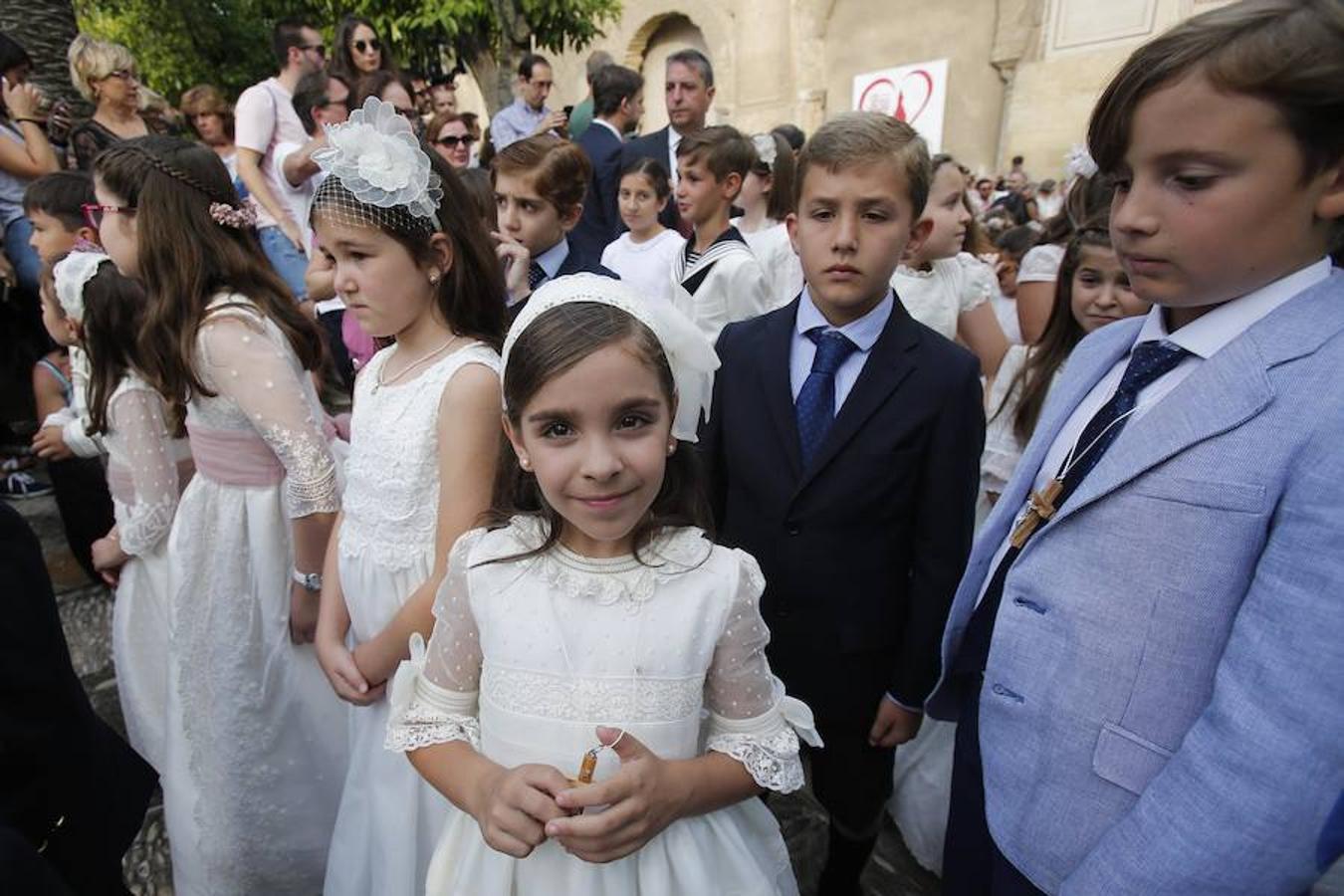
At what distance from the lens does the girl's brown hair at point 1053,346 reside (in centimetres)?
210

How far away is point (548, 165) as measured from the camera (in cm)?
273

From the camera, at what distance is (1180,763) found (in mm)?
958

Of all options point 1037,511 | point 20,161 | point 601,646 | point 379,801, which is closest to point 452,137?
point 20,161

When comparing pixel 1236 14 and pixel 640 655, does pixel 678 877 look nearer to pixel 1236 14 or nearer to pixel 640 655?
pixel 640 655

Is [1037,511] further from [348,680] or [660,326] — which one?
[348,680]

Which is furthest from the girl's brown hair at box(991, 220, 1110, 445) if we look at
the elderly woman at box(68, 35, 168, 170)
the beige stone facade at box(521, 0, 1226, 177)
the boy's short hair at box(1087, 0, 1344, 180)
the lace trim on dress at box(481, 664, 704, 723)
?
the beige stone facade at box(521, 0, 1226, 177)

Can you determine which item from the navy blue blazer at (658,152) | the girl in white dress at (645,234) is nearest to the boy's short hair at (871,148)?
the girl in white dress at (645,234)

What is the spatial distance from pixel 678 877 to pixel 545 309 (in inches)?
39.4

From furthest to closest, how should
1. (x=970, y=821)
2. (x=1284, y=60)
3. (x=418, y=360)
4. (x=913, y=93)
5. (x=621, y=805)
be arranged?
(x=913, y=93) → (x=418, y=360) → (x=970, y=821) → (x=621, y=805) → (x=1284, y=60)

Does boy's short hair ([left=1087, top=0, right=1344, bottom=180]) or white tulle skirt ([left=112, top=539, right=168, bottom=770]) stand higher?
boy's short hair ([left=1087, top=0, right=1344, bottom=180])

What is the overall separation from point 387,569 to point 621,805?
87cm

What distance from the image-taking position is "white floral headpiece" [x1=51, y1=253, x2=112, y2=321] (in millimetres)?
2182

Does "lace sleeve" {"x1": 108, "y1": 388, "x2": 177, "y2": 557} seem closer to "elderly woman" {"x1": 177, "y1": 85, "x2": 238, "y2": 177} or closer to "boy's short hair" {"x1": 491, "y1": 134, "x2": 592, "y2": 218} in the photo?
"boy's short hair" {"x1": 491, "y1": 134, "x2": 592, "y2": 218}

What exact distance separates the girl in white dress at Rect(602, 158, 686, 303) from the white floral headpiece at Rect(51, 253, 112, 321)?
2065mm
